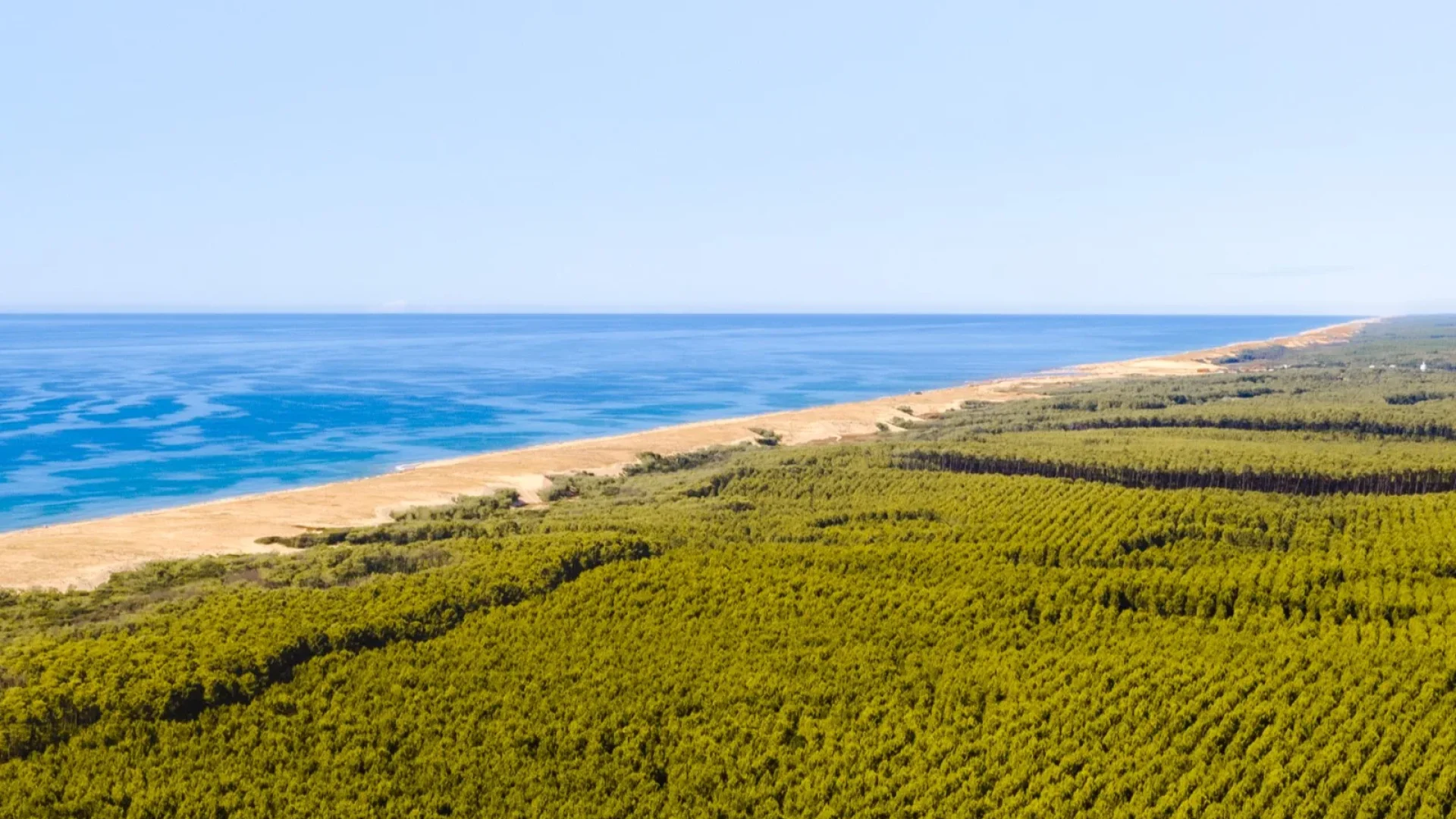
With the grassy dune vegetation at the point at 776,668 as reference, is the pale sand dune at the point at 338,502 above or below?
below

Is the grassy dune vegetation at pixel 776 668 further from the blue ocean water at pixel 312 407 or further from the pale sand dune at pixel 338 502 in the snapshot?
the blue ocean water at pixel 312 407

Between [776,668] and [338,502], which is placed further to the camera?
[338,502]

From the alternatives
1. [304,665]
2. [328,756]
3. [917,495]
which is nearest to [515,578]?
[304,665]

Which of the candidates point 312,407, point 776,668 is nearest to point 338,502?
point 776,668

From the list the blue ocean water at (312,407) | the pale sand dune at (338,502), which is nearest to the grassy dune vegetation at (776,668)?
the pale sand dune at (338,502)

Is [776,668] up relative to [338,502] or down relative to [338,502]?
up

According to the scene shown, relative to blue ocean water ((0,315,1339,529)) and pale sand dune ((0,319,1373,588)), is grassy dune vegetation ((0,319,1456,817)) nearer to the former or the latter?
pale sand dune ((0,319,1373,588))

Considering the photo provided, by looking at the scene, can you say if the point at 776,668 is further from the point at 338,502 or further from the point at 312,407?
the point at 312,407
